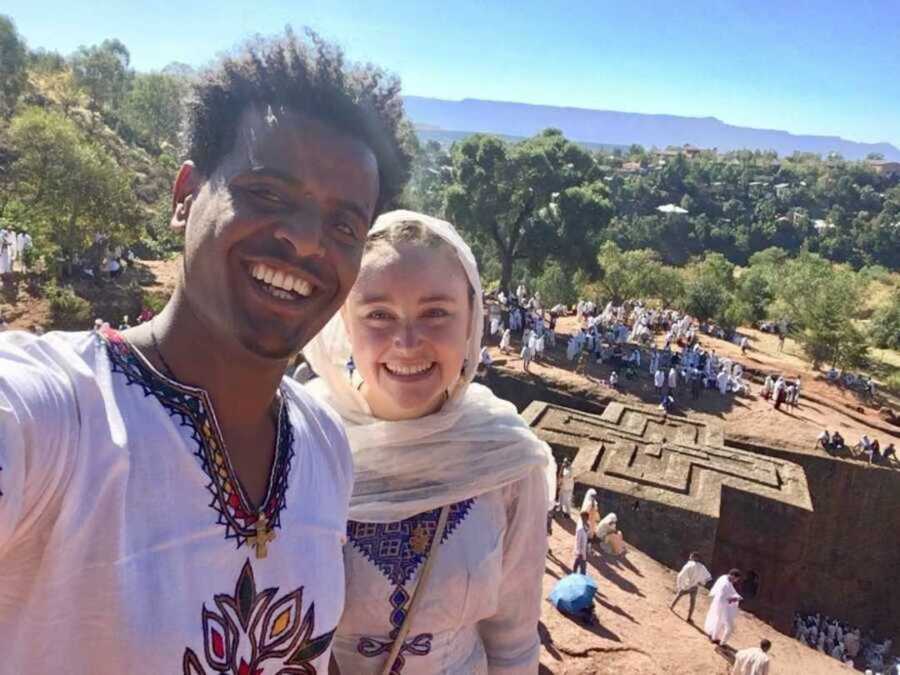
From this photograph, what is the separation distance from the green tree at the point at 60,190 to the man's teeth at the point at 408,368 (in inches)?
707

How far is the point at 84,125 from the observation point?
34656 mm

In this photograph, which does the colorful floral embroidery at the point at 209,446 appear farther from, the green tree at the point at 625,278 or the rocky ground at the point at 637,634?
the green tree at the point at 625,278

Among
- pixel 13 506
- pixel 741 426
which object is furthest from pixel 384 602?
pixel 741 426

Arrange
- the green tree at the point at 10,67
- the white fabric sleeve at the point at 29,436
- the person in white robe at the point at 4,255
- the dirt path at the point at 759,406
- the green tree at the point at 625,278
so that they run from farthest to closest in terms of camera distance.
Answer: the green tree at the point at 10,67
the green tree at the point at 625,278
the person in white robe at the point at 4,255
the dirt path at the point at 759,406
the white fabric sleeve at the point at 29,436

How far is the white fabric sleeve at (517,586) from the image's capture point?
209 cm

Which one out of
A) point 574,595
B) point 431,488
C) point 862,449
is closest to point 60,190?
point 574,595

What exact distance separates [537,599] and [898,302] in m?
32.9

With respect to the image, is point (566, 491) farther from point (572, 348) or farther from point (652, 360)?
point (652, 360)

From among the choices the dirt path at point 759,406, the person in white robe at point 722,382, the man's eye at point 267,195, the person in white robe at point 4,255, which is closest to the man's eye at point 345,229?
the man's eye at point 267,195

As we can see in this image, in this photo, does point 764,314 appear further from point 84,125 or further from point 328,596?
point 84,125

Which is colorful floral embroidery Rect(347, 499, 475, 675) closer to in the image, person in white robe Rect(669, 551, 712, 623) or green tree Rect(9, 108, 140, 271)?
person in white robe Rect(669, 551, 712, 623)

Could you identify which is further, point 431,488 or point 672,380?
point 672,380

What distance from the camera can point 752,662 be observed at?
640 cm

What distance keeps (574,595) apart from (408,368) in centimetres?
532
